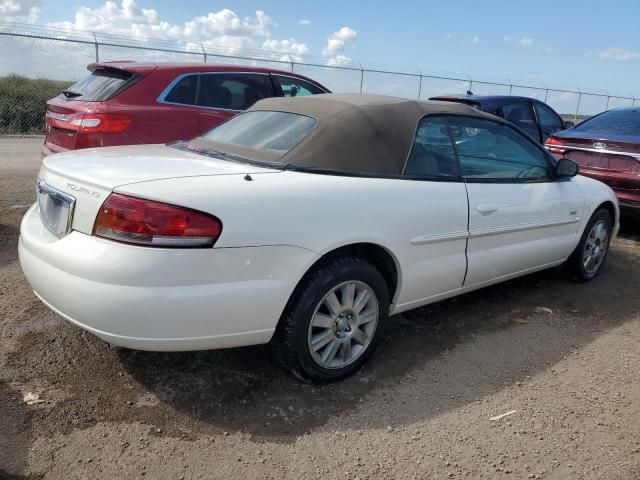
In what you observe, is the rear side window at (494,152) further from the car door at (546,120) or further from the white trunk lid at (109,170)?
the car door at (546,120)

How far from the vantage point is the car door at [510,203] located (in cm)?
383

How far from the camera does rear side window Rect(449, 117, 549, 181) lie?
3.89m

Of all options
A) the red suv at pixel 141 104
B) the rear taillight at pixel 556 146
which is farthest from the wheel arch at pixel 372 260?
A: the rear taillight at pixel 556 146

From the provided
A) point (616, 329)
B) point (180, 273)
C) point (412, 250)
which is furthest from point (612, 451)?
point (180, 273)

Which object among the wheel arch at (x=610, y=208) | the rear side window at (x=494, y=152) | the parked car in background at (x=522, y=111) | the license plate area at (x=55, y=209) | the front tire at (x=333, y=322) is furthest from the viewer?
the parked car in background at (x=522, y=111)

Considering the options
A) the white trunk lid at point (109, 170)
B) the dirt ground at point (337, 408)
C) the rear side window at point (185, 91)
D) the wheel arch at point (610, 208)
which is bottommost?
the dirt ground at point (337, 408)

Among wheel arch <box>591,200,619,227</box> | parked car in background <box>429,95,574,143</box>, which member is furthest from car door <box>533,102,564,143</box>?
wheel arch <box>591,200,619,227</box>

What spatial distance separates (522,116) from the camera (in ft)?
32.0

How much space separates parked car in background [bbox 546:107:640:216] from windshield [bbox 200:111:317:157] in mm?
4566

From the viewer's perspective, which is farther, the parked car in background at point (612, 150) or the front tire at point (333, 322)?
the parked car in background at point (612, 150)

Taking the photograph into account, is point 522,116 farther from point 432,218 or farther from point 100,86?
point 432,218

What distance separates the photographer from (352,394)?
312cm

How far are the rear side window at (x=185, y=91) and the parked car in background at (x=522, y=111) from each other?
13.8 ft

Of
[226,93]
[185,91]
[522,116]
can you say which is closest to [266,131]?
[185,91]
